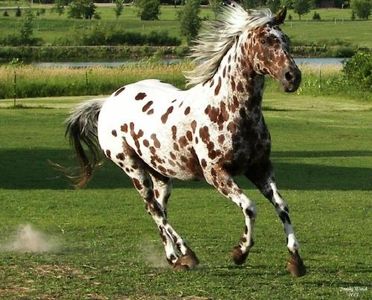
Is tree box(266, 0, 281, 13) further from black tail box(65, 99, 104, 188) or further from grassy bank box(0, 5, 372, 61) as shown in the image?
grassy bank box(0, 5, 372, 61)

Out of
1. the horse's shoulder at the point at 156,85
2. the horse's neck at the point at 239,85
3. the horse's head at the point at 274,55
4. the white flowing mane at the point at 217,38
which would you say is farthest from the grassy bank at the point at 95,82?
the horse's head at the point at 274,55

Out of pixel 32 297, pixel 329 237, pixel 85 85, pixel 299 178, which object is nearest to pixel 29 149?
pixel 299 178

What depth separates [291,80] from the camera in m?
9.42

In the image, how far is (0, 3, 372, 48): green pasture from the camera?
113125mm

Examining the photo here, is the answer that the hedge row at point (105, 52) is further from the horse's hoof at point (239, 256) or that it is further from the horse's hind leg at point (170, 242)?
the horse's hoof at point (239, 256)

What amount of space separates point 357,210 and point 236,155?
8145 millimetres

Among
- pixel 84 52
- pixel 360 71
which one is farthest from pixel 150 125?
pixel 84 52

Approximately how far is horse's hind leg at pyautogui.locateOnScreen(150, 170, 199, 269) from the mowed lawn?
0.21 meters

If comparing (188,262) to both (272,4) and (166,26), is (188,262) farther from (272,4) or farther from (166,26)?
(166,26)

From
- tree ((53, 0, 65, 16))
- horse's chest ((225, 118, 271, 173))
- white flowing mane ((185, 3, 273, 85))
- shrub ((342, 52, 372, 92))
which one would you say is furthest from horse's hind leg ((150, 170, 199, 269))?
tree ((53, 0, 65, 16))

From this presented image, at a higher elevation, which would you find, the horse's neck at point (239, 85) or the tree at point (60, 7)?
the horse's neck at point (239, 85)

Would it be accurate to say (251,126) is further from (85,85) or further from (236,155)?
(85,85)

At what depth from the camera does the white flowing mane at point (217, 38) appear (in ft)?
33.3

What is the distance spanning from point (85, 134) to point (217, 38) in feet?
Result: 7.97
